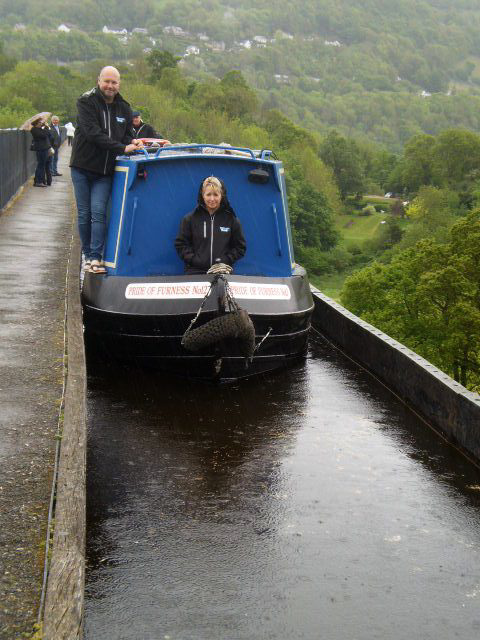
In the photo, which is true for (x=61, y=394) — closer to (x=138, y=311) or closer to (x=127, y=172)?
(x=138, y=311)

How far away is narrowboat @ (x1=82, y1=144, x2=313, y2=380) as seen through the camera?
31.0 feet

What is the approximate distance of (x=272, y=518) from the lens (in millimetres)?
6418

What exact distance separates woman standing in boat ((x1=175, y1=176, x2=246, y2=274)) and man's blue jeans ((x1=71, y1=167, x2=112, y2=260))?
1.27 meters

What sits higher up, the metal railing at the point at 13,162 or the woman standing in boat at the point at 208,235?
the woman standing in boat at the point at 208,235

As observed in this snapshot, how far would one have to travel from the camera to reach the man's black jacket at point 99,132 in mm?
10492

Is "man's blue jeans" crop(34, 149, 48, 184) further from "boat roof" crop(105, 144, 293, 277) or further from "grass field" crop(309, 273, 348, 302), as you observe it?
"grass field" crop(309, 273, 348, 302)

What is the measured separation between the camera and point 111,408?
890 cm

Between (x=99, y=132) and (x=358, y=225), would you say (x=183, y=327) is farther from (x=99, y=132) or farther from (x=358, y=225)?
(x=358, y=225)

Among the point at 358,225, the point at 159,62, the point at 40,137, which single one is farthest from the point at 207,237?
the point at 358,225

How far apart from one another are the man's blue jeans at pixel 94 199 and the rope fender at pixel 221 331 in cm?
227

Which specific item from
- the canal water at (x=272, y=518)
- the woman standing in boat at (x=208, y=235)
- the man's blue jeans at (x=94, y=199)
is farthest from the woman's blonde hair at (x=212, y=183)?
the canal water at (x=272, y=518)

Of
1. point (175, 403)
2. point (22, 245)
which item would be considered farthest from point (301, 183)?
point (175, 403)

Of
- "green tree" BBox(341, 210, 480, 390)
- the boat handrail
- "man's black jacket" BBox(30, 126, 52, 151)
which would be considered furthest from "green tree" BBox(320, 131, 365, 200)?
the boat handrail

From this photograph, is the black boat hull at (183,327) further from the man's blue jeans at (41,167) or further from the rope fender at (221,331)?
the man's blue jeans at (41,167)
